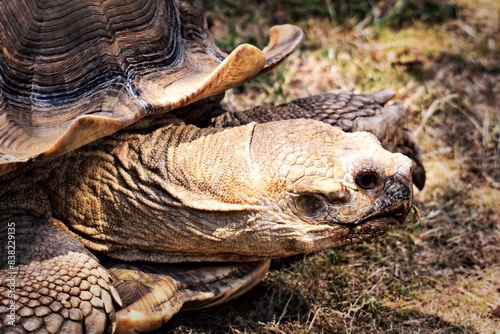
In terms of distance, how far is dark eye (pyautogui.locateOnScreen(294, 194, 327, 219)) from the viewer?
290cm

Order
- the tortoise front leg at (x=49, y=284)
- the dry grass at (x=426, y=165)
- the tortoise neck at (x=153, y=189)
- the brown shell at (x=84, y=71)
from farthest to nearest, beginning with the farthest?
the dry grass at (x=426, y=165) → the tortoise neck at (x=153, y=189) → the brown shell at (x=84, y=71) → the tortoise front leg at (x=49, y=284)

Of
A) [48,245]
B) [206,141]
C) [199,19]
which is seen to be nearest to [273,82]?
[199,19]

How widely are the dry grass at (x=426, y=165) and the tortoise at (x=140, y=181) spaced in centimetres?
34

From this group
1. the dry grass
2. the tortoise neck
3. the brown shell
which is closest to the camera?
the brown shell

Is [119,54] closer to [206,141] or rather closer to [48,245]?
[206,141]

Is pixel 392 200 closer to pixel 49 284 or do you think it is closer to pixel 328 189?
pixel 328 189

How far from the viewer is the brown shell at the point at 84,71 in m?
2.85

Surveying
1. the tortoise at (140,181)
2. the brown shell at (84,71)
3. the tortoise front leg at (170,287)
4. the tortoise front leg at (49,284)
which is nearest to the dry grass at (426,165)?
the tortoise front leg at (170,287)

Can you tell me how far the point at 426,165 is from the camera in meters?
4.50

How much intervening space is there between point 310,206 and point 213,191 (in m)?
0.38

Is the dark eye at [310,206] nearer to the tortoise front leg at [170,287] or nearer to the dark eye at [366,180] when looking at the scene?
the dark eye at [366,180]

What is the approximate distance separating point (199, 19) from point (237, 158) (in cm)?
93

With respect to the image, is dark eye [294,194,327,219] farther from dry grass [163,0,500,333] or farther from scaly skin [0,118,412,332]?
dry grass [163,0,500,333]

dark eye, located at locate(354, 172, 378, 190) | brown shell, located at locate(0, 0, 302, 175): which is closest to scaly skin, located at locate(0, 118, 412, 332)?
dark eye, located at locate(354, 172, 378, 190)
